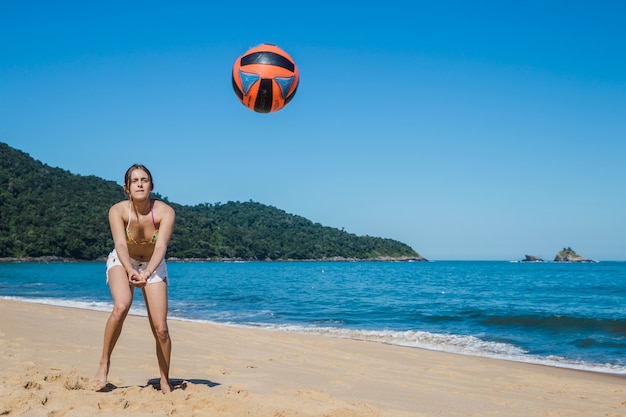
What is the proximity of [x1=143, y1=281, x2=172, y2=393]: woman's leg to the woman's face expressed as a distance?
2.51 feet

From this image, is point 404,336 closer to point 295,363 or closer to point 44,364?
point 295,363

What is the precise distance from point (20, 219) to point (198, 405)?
102 m

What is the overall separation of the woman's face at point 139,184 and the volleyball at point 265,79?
7.09ft

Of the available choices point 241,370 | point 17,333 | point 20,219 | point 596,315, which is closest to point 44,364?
point 241,370

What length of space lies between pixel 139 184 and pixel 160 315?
1121 millimetres

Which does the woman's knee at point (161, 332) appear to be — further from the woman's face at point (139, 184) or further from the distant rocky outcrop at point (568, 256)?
the distant rocky outcrop at point (568, 256)

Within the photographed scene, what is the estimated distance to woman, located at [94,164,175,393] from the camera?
433 cm

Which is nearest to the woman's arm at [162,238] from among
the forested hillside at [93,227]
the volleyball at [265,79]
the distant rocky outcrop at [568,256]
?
the volleyball at [265,79]

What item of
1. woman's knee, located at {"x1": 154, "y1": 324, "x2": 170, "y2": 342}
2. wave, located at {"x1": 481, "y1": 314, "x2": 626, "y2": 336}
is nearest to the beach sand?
woman's knee, located at {"x1": 154, "y1": 324, "x2": 170, "y2": 342}

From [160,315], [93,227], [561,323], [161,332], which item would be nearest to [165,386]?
[161,332]

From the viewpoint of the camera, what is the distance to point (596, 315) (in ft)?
61.5

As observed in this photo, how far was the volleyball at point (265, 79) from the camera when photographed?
20.5 feet

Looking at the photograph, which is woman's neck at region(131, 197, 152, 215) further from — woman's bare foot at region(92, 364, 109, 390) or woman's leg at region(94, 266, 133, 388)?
woman's bare foot at region(92, 364, 109, 390)

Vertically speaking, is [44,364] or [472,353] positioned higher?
[44,364]
